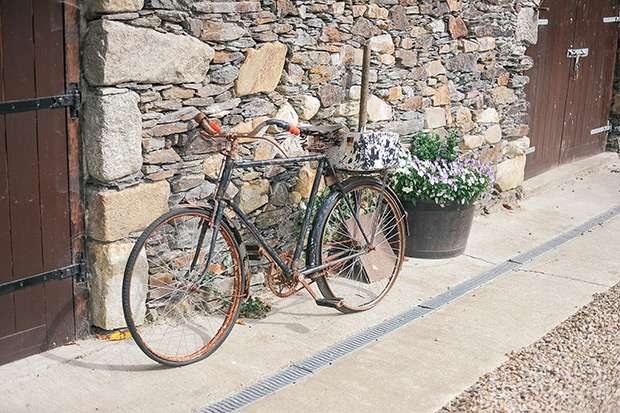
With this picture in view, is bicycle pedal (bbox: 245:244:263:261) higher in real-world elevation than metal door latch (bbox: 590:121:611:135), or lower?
lower

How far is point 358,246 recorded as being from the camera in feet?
14.6

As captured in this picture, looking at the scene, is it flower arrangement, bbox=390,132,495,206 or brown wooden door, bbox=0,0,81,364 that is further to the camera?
flower arrangement, bbox=390,132,495,206

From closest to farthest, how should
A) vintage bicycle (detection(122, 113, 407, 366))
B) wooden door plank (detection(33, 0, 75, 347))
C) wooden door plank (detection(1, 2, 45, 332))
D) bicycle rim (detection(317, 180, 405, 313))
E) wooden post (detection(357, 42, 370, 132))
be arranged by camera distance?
wooden door plank (detection(1, 2, 45, 332)) < wooden door plank (detection(33, 0, 75, 347)) < vintage bicycle (detection(122, 113, 407, 366)) < bicycle rim (detection(317, 180, 405, 313)) < wooden post (detection(357, 42, 370, 132))

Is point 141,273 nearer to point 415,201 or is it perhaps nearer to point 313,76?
point 313,76

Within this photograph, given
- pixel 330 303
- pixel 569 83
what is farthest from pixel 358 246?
pixel 569 83

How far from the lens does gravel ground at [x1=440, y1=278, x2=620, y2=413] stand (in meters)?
3.26

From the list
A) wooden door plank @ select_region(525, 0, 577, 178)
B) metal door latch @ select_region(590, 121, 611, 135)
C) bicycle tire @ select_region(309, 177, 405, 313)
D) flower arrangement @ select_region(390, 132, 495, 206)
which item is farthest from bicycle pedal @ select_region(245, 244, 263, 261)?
metal door latch @ select_region(590, 121, 611, 135)

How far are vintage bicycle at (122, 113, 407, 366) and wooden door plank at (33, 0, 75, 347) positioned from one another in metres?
0.33

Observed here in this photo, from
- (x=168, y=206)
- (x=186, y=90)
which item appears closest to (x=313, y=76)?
(x=186, y=90)

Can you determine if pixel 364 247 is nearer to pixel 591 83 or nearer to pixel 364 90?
pixel 364 90

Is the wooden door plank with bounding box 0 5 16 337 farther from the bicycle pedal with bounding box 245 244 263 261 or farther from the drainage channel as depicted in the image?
the bicycle pedal with bounding box 245 244 263 261

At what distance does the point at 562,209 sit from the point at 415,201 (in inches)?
81.9

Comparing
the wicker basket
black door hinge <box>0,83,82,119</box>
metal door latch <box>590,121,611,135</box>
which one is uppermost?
black door hinge <box>0,83,82,119</box>

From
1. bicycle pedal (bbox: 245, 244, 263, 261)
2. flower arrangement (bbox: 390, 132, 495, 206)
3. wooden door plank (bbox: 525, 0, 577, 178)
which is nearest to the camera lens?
bicycle pedal (bbox: 245, 244, 263, 261)
